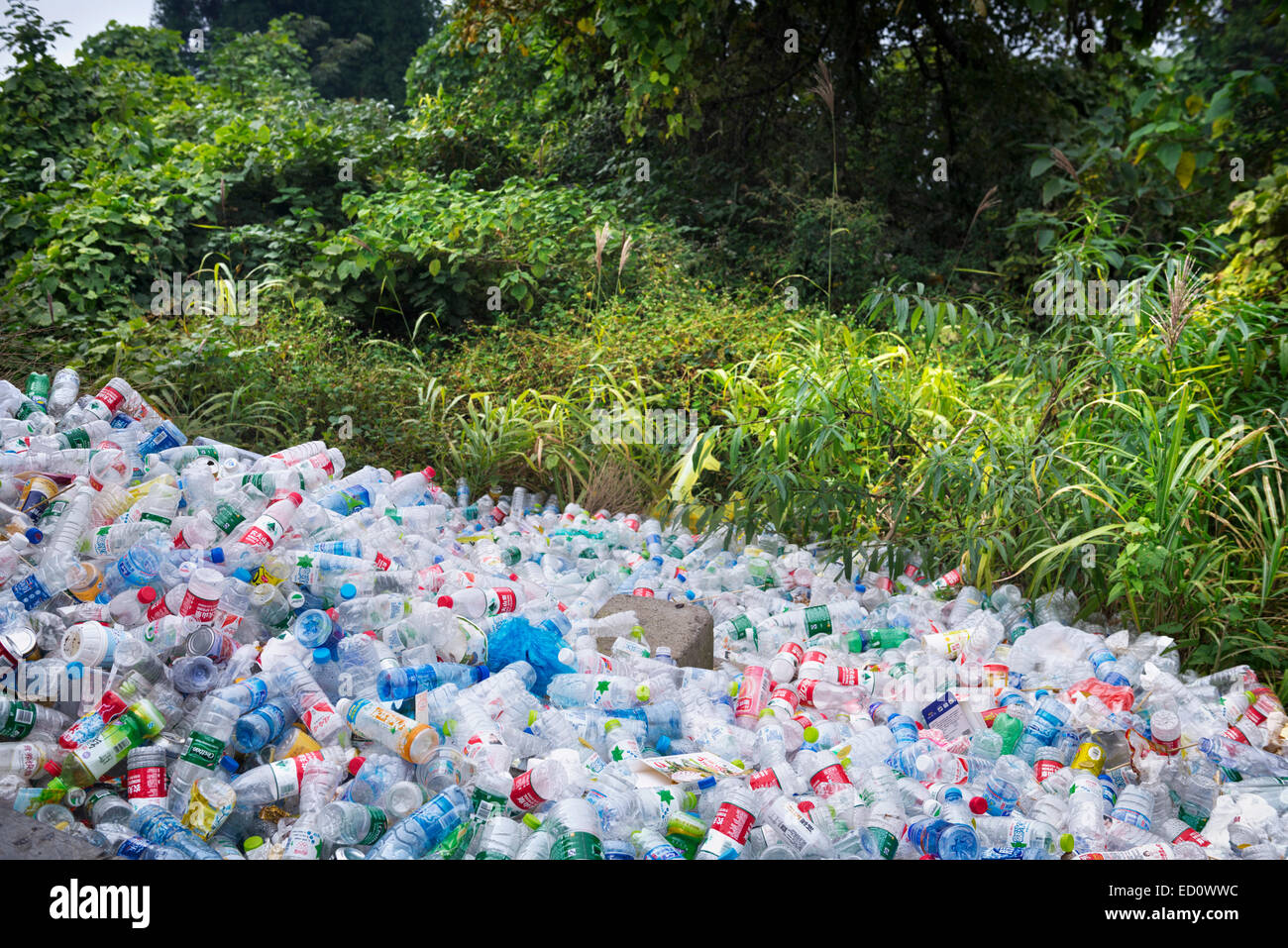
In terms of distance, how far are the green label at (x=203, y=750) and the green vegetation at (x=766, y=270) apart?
7.10ft

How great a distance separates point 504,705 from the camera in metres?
2.43

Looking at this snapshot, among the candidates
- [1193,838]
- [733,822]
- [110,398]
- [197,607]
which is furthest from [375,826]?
[110,398]

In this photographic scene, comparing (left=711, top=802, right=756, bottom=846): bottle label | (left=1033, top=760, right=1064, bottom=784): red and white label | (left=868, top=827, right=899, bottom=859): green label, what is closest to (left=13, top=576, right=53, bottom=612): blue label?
(left=711, top=802, right=756, bottom=846): bottle label

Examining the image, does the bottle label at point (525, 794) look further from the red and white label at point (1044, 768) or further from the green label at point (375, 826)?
the red and white label at point (1044, 768)

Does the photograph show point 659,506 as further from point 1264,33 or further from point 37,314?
point 1264,33

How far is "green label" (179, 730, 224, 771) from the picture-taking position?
6.77 feet

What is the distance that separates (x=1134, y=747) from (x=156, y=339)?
489cm

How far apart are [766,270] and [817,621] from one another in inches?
191

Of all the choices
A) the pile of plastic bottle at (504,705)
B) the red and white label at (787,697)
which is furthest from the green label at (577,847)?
the red and white label at (787,697)

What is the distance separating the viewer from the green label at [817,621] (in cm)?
322

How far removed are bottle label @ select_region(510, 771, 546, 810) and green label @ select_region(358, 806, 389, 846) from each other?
0.93ft

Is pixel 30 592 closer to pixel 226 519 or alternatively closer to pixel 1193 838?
pixel 226 519

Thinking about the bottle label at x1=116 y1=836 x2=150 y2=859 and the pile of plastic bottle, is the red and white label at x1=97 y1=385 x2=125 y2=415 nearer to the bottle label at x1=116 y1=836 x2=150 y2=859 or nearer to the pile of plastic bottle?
the pile of plastic bottle
